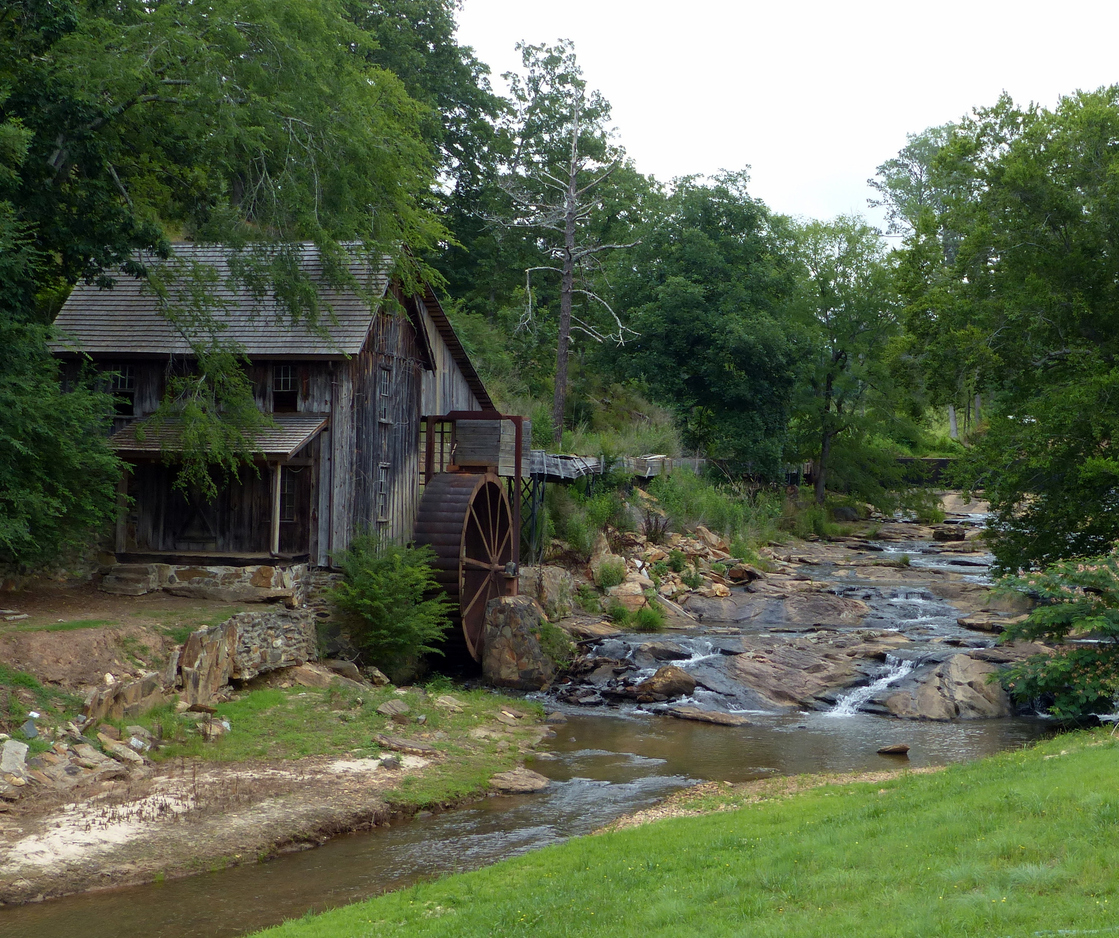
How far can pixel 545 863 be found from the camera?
8359 millimetres

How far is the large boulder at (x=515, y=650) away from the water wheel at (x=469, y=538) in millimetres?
586

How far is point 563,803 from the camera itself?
450 inches

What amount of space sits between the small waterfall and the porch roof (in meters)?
9.47

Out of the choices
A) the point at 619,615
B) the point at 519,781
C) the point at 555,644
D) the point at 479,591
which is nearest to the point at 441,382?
the point at 479,591

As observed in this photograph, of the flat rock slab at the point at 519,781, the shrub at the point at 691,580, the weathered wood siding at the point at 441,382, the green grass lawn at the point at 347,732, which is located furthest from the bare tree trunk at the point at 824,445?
the flat rock slab at the point at 519,781

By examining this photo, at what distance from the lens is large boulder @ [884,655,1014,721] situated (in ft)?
52.6

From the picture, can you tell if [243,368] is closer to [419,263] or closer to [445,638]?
[419,263]

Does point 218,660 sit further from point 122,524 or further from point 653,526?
point 653,526

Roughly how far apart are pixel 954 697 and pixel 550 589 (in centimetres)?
890

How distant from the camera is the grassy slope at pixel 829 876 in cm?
553

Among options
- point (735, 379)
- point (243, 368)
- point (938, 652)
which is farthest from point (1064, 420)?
point (735, 379)

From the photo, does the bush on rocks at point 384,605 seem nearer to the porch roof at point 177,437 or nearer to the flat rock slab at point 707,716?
the porch roof at point 177,437

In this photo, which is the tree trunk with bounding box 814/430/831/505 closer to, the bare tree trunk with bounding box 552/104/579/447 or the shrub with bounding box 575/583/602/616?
the bare tree trunk with bounding box 552/104/579/447

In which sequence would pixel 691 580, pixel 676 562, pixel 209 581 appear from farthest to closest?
pixel 676 562, pixel 691 580, pixel 209 581
